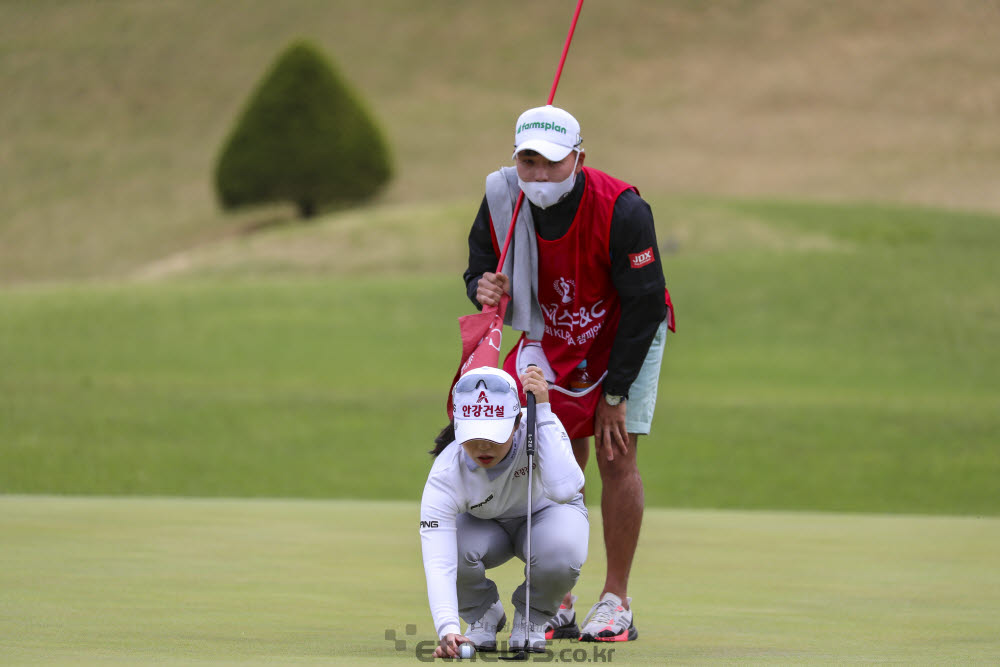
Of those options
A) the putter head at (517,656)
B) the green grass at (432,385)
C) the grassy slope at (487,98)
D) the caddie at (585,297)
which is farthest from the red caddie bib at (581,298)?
the grassy slope at (487,98)

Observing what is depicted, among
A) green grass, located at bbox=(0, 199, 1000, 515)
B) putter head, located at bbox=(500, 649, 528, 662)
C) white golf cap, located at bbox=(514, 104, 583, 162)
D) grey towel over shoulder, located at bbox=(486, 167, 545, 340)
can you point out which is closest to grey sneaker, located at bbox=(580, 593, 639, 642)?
putter head, located at bbox=(500, 649, 528, 662)

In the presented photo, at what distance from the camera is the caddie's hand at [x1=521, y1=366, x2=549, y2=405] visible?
14.8ft

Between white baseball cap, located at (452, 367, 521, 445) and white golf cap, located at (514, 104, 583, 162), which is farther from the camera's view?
white golf cap, located at (514, 104, 583, 162)

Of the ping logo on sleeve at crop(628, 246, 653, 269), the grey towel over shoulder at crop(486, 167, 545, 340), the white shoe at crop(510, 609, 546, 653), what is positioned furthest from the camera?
the grey towel over shoulder at crop(486, 167, 545, 340)

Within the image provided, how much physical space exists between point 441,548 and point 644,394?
1.22 m

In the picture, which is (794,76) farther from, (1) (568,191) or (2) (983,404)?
(1) (568,191)

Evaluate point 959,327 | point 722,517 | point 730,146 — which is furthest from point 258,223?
point 722,517

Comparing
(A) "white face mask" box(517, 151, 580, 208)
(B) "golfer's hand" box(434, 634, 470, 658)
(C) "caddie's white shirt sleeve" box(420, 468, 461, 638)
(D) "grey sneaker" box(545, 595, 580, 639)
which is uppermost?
(A) "white face mask" box(517, 151, 580, 208)

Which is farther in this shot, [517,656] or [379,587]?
[379,587]

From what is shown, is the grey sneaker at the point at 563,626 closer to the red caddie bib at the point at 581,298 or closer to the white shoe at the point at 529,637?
the white shoe at the point at 529,637

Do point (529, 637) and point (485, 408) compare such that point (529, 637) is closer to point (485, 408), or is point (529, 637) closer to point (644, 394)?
point (485, 408)

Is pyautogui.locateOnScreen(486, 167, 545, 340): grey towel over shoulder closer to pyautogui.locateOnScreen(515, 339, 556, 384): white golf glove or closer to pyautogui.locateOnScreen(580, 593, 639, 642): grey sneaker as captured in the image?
pyautogui.locateOnScreen(515, 339, 556, 384): white golf glove

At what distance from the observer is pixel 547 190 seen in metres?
4.80

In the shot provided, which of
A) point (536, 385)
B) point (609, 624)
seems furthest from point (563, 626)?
point (536, 385)
